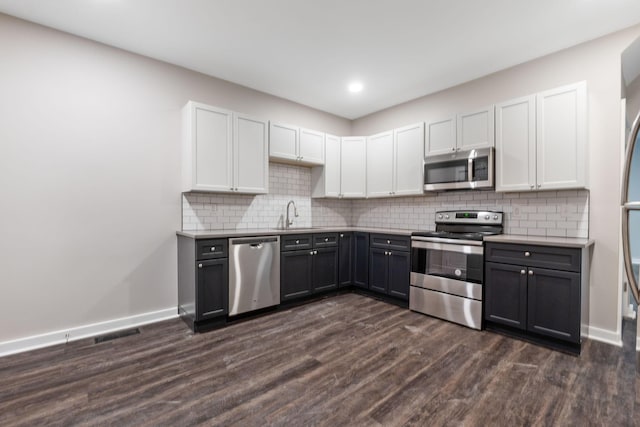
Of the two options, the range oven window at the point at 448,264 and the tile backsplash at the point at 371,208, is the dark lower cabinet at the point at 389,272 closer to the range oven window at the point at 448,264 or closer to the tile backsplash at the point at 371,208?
the range oven window at the point at 448,264

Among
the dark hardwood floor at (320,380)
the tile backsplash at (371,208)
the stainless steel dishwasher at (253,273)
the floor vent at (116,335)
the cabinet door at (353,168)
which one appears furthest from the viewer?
the cabinet door at (353,168)

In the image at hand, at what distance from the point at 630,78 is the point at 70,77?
18.3 ft

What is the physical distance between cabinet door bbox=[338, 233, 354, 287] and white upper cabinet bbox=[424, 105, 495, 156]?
1571 millimetres

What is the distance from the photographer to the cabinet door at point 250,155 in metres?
3.63

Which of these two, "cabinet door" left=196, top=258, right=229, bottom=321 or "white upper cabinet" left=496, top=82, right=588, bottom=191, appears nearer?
"white upper cabinet" left=496, top=82, right=588, bottom=191

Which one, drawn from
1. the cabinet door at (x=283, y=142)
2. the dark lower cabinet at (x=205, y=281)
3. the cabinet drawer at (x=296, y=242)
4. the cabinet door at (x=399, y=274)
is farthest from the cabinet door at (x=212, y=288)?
the cabinet door at (x=399, y=274)

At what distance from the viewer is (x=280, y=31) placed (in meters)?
2.84

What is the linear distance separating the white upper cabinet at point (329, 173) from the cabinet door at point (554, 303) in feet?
8.87

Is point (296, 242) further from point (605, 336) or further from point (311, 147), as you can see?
point (605, 336)

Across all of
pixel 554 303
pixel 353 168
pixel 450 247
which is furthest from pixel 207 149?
pixel 554 303

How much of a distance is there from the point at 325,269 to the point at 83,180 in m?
2.82

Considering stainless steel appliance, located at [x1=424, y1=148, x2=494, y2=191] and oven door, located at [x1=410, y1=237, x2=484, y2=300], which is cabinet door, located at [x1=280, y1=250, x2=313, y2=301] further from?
stainless steel appliance, located at [x1=424, y1=148, x2=494, y2=191]

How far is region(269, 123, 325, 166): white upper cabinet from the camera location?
4020 millimetres

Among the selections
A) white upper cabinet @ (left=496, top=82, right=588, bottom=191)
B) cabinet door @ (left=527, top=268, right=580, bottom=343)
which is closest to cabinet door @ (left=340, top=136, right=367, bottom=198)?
white upper cabinet @ (left=496, top=82, right=588, bottom=191)
